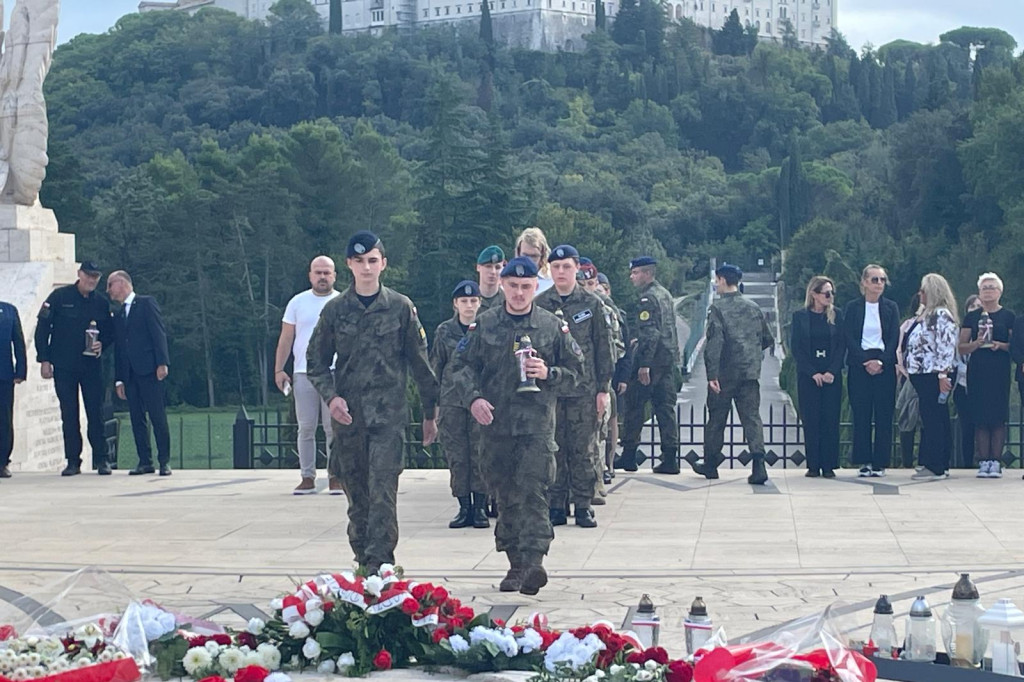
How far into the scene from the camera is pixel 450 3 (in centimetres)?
15312

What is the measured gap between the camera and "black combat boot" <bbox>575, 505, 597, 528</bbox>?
35.7ft

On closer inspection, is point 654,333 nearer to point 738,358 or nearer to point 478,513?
point 738,358

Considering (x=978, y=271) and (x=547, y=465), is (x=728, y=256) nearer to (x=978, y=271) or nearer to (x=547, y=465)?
(x=978, y=271)

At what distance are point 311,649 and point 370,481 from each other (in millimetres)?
2192

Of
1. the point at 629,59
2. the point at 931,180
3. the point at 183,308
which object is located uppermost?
the point at 629,59

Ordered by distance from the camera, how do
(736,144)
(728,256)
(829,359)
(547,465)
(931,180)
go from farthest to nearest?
(736,144), (728,256), (931,180), (829,359), (547,465)

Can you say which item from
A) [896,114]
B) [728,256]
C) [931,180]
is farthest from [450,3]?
[931,180]

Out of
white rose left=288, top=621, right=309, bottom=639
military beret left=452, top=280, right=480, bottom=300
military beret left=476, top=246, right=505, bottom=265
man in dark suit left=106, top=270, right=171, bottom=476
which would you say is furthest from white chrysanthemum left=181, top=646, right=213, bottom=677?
man in dark suit left=106, top=270, right=171, bottom=476

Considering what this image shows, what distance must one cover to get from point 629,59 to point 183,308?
97.7 m

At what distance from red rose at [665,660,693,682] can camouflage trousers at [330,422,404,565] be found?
284 centimetres

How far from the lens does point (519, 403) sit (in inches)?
337

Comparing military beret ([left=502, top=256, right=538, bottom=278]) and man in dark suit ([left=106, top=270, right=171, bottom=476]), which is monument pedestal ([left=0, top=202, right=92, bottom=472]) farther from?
military beret ([left=502, top=256, right=538, bottom=278])

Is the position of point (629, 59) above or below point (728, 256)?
above

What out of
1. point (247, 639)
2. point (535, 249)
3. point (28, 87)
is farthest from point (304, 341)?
point (247, 639)
